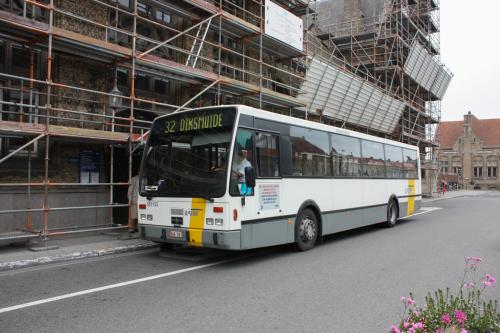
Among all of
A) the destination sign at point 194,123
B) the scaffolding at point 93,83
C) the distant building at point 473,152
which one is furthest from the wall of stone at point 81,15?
the distant building at point 473,152

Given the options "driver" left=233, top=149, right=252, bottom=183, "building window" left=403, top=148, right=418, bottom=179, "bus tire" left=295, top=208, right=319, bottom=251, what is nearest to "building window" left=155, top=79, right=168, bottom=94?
"bus tire" left=295, top=208, right=319, bottom=251

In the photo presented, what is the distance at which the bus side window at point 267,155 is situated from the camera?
8.12 meters

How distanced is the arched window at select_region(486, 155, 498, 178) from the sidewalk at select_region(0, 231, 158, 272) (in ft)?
291

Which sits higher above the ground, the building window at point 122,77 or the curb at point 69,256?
the building window at point 122,77

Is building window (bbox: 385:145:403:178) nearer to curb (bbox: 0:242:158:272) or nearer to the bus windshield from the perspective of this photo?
the bus windshield

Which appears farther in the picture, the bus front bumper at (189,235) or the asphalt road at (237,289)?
the bus front bumper at (189,235)

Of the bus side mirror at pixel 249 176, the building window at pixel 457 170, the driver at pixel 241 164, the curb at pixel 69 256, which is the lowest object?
the curb at pixel 69 256

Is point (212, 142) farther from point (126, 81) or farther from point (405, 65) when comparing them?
point (405, 65)

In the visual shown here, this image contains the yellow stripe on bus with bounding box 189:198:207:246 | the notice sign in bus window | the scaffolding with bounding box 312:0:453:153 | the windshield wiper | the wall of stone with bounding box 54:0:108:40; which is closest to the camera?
the windshield wiper

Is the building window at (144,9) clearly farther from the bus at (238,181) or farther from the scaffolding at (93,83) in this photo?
the bus at (238,181)

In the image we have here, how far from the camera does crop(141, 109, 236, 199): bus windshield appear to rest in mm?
7569

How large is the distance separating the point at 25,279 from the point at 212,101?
1047cm

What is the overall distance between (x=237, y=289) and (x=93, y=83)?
8.56 metres

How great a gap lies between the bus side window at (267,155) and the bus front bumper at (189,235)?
4.64 feet
